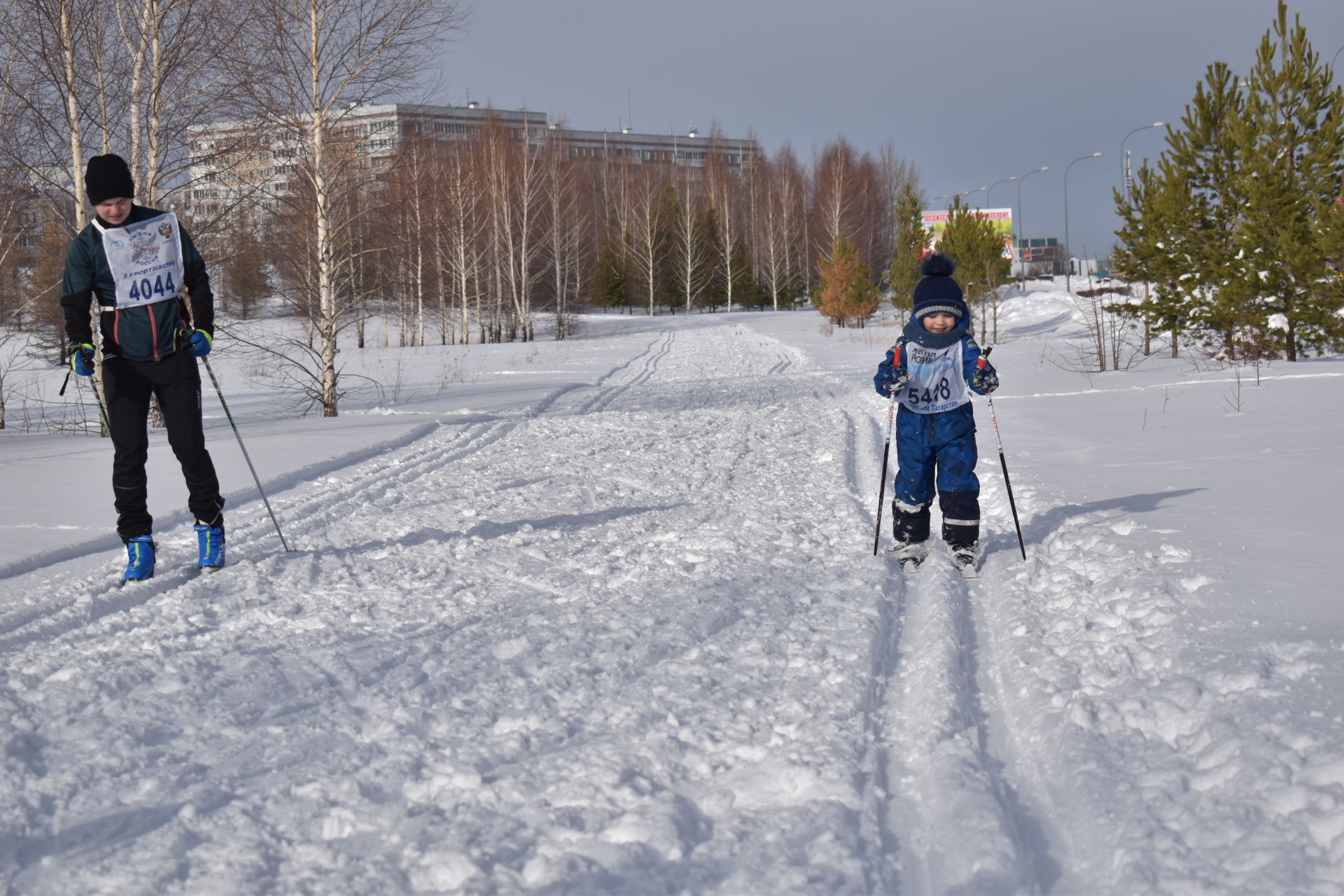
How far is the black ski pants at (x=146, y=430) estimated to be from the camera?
483 centimetres

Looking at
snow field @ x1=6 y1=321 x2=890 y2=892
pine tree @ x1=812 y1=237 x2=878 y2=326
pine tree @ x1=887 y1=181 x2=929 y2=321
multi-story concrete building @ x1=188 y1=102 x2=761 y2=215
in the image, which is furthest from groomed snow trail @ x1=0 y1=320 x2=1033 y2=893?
pine tree @ x1=812 y1=237 x2=878 y2=326

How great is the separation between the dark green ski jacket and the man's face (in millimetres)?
36

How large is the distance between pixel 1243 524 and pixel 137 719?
17.3ft

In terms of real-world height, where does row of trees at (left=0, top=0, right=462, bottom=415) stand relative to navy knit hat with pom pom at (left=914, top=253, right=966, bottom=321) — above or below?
above

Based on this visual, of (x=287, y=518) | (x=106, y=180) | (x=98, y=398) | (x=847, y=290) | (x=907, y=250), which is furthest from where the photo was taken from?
(x=907, y=250)

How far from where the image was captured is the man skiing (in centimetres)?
476

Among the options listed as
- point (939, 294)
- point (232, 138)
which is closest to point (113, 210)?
point (939, 294)

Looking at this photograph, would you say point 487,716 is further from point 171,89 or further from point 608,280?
point 608,280

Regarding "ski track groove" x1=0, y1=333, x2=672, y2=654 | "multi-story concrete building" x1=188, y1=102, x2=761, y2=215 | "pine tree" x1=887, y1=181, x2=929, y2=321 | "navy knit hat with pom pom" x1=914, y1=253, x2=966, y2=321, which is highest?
"pine tree" x1=887, y1=181, x2=929, y2=321

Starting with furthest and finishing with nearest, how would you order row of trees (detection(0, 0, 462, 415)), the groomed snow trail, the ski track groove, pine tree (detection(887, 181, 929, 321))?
1. pine tree (detection(887, 181, 929, 321))
2. row of trees (detection(0, 0, 462, 415))
3. the ski track groove
4. the groomed snow trail

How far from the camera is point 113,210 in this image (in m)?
4.78

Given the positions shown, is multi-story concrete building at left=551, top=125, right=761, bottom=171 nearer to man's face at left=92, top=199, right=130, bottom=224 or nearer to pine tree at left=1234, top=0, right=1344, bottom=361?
pine tree at left=1234, top=0, right=1344, bottom=361

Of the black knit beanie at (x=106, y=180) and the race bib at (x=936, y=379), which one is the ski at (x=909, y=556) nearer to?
the race bib at (x=936, y=379)

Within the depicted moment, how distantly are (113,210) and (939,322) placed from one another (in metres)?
4.06
